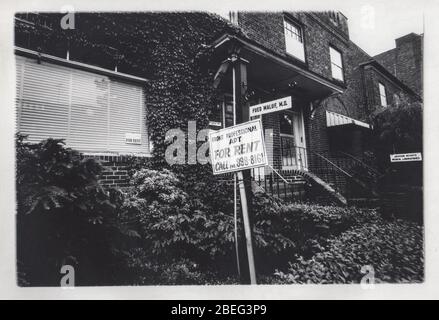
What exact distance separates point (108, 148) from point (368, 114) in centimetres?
1174

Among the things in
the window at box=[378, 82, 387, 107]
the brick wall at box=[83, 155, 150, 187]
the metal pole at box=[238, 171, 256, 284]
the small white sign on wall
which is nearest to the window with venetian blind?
the small white sign on wall

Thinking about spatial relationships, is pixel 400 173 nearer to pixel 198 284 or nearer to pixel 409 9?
pixel 409 9

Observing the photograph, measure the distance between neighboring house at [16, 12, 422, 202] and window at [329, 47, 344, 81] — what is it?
0.05m

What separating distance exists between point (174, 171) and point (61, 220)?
246 centimetres

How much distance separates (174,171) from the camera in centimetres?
514

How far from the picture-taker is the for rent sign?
9.41ft

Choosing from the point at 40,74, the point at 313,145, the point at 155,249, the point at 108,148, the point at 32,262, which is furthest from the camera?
the point at 313,145

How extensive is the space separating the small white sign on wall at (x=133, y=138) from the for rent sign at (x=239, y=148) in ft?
7.50

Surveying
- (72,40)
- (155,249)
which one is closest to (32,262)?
(155,249)

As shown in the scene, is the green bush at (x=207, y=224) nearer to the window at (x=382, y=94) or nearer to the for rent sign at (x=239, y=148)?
the for rent sign at (x=239, y=148)

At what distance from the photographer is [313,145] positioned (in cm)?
947

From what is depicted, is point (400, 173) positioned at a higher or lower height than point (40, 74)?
lower

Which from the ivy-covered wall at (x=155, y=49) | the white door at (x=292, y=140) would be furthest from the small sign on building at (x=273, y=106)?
the white door at (x=292, y=140)

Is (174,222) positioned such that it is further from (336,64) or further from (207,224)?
(336,64)
